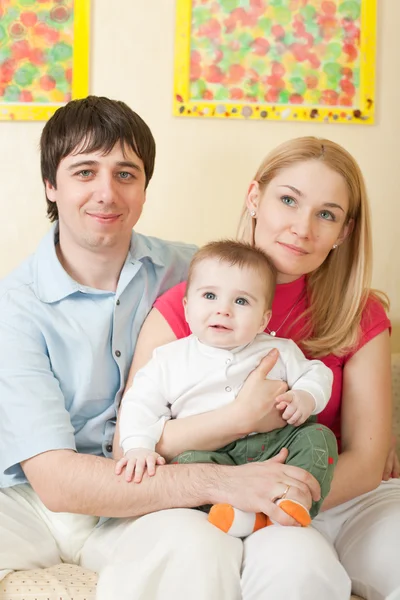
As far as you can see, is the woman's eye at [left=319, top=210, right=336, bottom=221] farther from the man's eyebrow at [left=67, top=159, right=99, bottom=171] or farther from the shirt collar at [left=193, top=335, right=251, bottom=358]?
the man's eyebrow at [left=67, top=159, right=99, bottom=171]

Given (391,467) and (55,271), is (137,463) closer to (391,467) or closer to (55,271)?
(55,271)

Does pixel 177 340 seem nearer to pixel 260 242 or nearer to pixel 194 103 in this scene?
pixel 260 242

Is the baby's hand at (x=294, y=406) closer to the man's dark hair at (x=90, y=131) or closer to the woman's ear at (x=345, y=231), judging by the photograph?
the woman's ear at (x=345, y=231)

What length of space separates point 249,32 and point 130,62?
42cm

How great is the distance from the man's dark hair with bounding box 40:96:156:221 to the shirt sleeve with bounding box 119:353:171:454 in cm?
57

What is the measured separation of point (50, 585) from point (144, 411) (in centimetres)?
41

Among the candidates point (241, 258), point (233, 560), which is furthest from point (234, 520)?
point (241, 258)

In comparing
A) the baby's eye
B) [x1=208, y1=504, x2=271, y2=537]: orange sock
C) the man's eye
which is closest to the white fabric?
the baby's eye

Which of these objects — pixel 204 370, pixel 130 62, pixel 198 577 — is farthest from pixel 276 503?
pixel 130 62

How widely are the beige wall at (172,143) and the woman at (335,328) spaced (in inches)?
23.0

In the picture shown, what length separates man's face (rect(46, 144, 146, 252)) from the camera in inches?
70.1

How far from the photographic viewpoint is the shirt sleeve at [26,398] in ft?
5.31

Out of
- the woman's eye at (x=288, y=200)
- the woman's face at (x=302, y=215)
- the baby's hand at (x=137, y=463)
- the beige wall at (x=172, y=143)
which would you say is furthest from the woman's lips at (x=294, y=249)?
the beige wall at (x=172, y=143)

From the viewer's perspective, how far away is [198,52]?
241 cm
